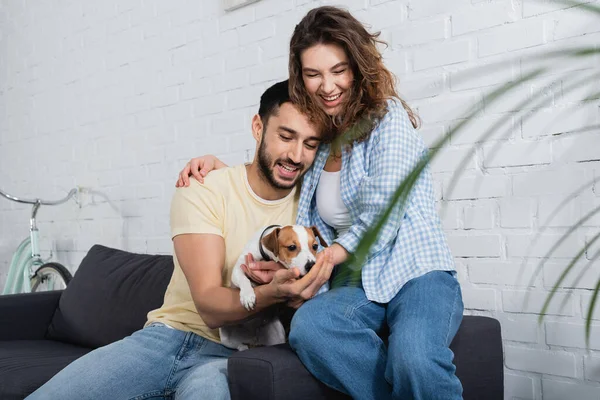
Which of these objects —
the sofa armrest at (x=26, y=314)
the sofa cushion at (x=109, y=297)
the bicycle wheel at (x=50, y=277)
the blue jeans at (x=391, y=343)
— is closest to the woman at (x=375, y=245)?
the blue jeans at (x=391, y=343)

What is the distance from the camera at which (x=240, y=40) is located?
9.75 feet

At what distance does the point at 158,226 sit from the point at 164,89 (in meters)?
0.68

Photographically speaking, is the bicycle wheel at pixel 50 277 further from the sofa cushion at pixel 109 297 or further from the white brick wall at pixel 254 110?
the sofa cushion at pixel 109 297

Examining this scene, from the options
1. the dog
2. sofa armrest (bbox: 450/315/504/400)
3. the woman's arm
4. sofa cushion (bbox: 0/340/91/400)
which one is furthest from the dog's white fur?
sofa cushion (bbox: 0/340/91/400)

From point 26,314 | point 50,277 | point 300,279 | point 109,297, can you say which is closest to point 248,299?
point 300,279

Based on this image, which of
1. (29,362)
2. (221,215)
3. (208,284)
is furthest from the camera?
(29,362)

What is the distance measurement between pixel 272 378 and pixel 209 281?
382 mm

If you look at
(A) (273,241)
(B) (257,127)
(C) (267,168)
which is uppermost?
(B) (257,127)

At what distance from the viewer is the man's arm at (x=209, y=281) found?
1709mm

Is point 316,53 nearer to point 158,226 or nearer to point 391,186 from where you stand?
point 391,186

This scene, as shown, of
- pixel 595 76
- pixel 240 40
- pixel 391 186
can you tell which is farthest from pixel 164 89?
pixel 595 76

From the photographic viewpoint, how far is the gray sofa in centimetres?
152

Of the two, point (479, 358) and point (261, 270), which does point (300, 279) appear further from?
point (479, 358)

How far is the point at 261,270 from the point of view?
1713mm
